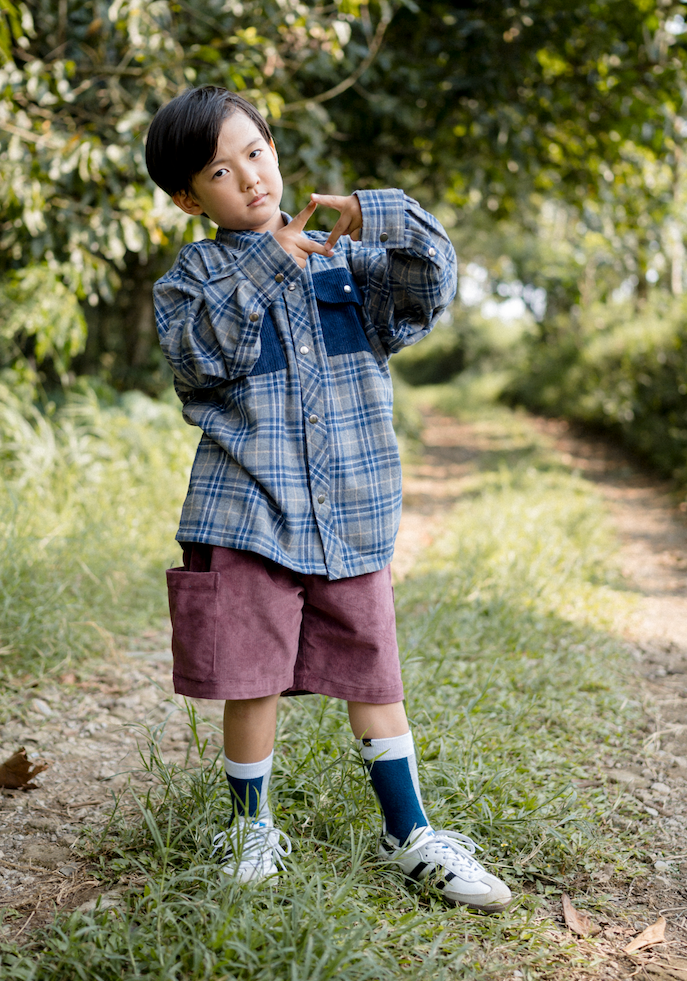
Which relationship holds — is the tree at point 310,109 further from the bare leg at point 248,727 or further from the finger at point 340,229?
the bare leg at point 248,727

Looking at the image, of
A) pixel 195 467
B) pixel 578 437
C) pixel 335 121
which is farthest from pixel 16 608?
pixel 578 437

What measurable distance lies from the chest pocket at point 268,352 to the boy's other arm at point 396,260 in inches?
7.5

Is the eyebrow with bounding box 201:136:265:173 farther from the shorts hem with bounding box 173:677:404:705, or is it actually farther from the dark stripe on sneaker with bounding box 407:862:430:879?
the dark stripe on sneaker with bounding box 407:862:430:879

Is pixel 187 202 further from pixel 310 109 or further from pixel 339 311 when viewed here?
pixel 310 109

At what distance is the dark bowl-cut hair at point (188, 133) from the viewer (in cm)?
138

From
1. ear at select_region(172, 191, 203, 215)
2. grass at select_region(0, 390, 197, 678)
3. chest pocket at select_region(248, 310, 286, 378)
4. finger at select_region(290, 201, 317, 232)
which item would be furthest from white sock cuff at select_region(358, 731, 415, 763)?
grass at select_region(0, 390, 197, 678)

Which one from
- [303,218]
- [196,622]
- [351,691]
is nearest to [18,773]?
[196,622]

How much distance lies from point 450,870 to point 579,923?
27 centimetres

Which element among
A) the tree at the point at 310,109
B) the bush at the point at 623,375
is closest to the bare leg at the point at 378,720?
the tree at the point at 310,109

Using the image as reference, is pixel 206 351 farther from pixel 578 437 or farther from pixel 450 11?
Result: pixel 578 437

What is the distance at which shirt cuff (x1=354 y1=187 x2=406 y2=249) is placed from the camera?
1.36 m

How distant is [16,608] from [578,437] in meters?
8.07

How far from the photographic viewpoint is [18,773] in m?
1.91

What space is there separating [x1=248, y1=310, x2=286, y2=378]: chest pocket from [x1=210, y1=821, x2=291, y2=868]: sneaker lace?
84 cm
